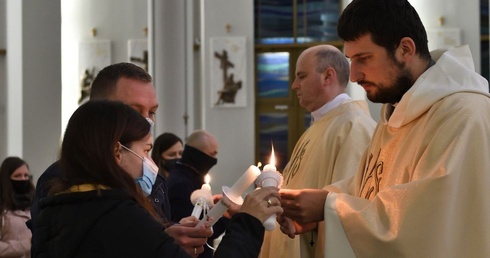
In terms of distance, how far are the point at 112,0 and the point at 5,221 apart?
8.71 meters

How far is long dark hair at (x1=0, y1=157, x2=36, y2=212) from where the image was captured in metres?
7.08

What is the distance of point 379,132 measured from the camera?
3.87m

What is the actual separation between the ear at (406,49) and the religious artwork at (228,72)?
12029 millimetres

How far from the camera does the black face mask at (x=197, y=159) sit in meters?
6.26

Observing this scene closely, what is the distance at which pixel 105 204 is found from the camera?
9.04 feet

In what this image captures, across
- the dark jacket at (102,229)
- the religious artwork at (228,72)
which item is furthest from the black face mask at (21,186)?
the religious artwork at (228,72)

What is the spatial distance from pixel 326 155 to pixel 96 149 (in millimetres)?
2257

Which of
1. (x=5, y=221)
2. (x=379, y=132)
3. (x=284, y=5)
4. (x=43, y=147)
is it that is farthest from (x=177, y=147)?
(x=284, y=5)

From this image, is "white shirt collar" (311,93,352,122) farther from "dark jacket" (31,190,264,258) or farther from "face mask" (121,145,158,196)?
"dark jacket" (31,190,264,258)

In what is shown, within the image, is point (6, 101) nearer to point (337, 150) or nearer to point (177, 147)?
point (177, 147)

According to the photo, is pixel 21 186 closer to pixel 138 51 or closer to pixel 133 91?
pixel 133 91

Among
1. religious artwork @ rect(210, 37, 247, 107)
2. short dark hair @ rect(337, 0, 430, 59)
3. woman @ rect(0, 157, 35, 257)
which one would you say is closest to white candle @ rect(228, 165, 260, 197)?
short dark hair @ rect(337, 0, 430, 59)

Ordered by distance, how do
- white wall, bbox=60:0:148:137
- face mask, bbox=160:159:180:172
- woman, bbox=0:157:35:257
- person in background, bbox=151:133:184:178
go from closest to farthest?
woman, bbox=0:157:35:257, face mask, bbox=160:159:180:172, person in background, bbox=151:133:184:178, white wall, bbox=60:0:148:137

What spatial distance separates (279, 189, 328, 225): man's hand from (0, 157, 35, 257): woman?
3755mm
